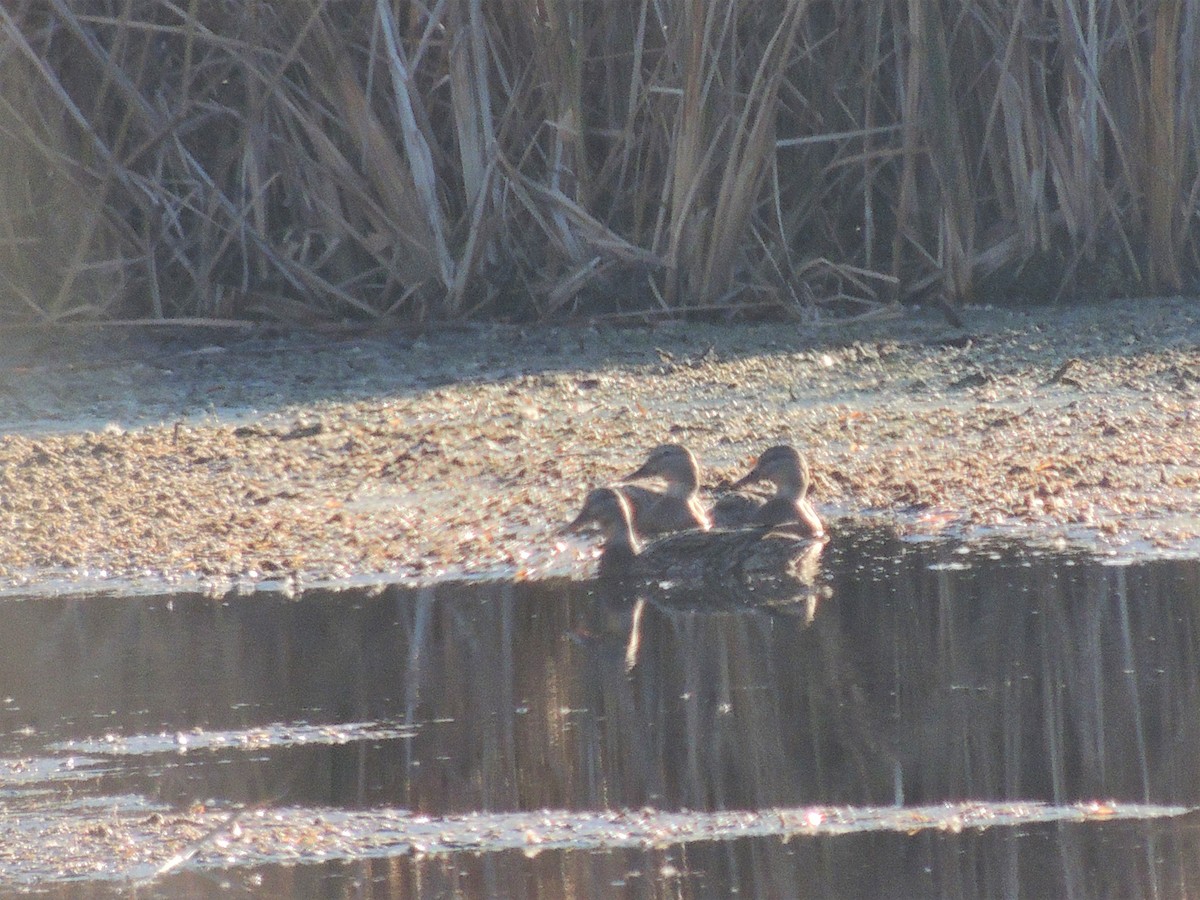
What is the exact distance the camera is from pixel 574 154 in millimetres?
9617

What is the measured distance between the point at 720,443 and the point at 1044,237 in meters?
3.15

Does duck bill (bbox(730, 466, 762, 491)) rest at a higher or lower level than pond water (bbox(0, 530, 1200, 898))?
higher

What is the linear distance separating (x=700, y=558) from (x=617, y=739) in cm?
175

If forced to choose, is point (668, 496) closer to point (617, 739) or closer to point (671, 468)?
point (671, 468)

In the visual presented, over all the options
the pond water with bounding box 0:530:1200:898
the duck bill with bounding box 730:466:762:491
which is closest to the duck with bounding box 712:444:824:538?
the duck bill with bounding box 730:466:762:491

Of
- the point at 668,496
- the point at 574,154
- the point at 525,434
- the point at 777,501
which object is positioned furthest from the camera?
the point at 574,154

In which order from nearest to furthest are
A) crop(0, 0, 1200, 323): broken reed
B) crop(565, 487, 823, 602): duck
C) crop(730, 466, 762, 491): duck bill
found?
1. crop(565, 487, 823, 602): duck
2. crop(730, 466, 762, 491): duck bill
3. crop(0, 0, 1200, 323): broken reed

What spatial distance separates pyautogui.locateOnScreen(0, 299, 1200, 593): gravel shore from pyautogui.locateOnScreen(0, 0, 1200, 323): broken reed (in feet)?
1.12

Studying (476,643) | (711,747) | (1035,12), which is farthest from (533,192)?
(711,747)

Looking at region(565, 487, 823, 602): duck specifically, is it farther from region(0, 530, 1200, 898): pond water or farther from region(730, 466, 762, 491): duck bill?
region(730, 466, 762, 491): duck bill

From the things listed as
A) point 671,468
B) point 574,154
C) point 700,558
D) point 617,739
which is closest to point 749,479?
point 671,468

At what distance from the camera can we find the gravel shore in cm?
611

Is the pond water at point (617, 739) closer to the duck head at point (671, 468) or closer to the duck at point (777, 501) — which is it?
the duck at point (777, 501)

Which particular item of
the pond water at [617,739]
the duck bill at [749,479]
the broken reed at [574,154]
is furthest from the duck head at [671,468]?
the broken reed at [574,154]
